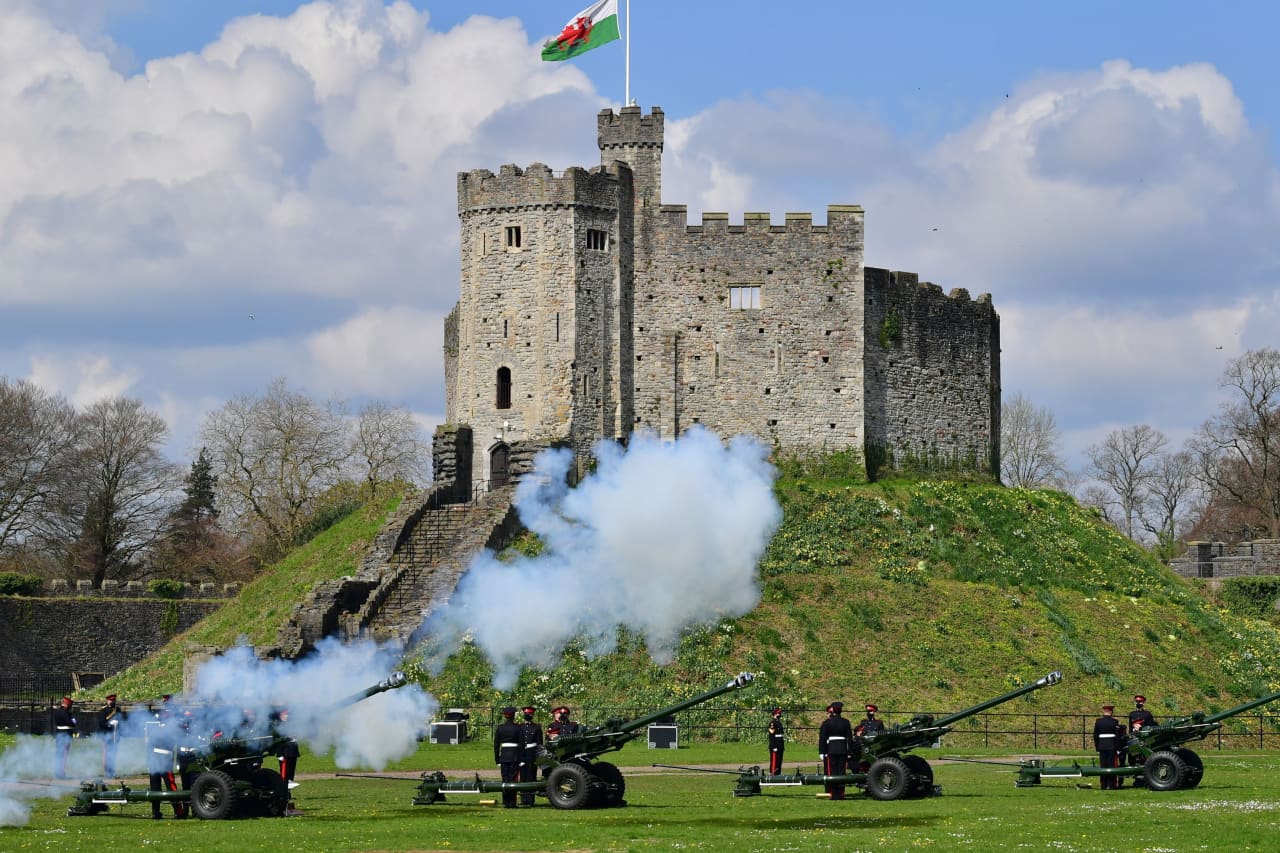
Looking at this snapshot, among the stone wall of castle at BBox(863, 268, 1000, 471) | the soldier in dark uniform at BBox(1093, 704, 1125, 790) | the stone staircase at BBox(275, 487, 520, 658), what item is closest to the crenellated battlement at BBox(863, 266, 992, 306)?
the stone wall of castle at BBox(863, 268, 1000, 471)

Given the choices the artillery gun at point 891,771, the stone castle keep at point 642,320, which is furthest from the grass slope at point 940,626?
the artillery gun at point 891,771

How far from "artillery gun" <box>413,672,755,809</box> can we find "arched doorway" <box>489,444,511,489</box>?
28663 mm

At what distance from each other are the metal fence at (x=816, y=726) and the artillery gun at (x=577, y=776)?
529 inches

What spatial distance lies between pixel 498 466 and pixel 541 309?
548 centimetres

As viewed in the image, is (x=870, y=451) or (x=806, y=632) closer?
(x=806, y=632)

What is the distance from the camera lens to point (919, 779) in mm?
33125

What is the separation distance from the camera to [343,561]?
59.8 m

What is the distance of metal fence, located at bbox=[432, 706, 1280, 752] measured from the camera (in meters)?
46.4

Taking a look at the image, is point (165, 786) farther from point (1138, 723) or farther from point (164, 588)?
point (164, 588)

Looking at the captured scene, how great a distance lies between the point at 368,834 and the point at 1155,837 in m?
11.4

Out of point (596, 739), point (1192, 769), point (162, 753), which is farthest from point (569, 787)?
point (1192, 769)

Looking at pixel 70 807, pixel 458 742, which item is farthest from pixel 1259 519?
pixel 70 807

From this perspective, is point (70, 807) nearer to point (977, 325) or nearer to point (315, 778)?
point (315, 778)

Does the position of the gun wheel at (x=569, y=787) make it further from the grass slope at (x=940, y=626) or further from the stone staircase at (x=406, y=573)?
the stone staircase at (x=406, y=573)
